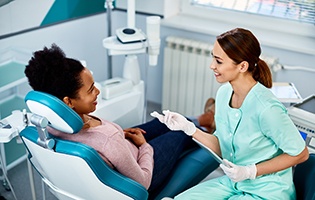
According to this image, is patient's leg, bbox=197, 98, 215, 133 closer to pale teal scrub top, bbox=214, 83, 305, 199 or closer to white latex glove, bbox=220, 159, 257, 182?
pale teal scrub top, bbox=214, 83, 305, 199

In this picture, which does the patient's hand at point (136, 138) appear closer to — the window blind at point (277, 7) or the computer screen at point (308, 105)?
the computer screen at point (308, 105)

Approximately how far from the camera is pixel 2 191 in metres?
2.23

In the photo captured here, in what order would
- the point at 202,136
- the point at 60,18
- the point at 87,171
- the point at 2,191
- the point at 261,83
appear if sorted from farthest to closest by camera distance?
the point at 60,18, the point at 2,191, the point at 202,136, the point at 261,83, the point at 87,171

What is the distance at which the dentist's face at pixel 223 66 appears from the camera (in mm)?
1468

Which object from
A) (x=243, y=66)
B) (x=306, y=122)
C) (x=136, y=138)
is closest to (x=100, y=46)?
(x=136, y=138)

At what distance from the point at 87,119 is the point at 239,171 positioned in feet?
2.04

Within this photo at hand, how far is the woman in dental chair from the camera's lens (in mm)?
1359

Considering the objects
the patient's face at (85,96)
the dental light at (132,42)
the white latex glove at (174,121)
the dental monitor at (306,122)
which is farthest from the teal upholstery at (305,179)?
the dental light at (132,42)

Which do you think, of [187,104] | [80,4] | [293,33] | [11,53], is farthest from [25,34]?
[293,33]

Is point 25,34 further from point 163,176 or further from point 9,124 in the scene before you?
point 163,176

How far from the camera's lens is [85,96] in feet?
4.82

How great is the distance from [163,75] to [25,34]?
41.3 inches

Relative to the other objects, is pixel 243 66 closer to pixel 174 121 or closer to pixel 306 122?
pixel 174 121

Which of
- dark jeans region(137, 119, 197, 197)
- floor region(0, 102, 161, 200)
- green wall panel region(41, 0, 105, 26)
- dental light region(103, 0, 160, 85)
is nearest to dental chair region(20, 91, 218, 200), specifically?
dark jeans region(137, 119, 197, 197)
